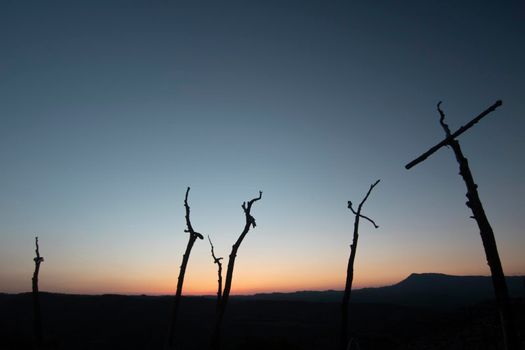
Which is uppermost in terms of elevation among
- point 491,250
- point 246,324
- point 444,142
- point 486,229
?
point 444,142

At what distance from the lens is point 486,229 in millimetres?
8648

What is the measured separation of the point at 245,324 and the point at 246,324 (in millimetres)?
171

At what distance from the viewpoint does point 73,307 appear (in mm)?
65312

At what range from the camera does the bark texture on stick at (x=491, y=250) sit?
7973mm

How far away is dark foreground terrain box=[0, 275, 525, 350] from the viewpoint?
27609 millimetres

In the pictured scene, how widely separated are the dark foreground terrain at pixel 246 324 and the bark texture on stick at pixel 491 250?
14137mm

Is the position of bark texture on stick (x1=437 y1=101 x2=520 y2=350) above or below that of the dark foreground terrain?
above

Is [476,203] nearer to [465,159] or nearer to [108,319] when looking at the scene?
[465,159]

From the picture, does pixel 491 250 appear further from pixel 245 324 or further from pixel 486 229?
pixel 245 324

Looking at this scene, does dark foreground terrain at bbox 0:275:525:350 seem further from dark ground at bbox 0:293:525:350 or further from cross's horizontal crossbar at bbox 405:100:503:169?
cross's horizontal crossbar at bbox 405:100:503:169

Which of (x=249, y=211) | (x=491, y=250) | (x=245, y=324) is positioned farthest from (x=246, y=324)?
(x=491, y=250)

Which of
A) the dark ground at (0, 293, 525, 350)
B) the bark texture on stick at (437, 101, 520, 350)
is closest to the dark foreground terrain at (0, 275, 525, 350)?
the dark ground at (0, 293, 525, 350)

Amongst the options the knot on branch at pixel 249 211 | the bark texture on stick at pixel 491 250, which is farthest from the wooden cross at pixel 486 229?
the knot on branch at pixel 249 211

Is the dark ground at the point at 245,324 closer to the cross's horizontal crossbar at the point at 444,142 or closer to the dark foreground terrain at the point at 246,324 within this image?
the dark foreground terrain at the point at 246,324
